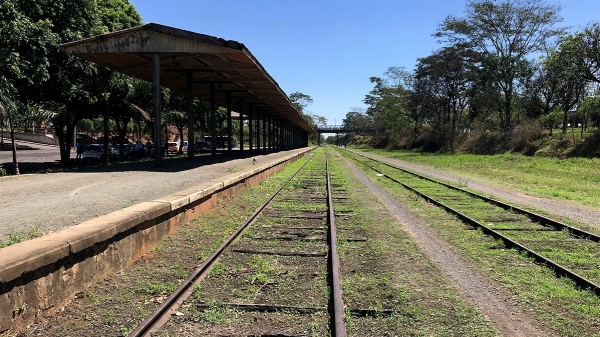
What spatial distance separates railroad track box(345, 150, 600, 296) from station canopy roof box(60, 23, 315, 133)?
10317mm

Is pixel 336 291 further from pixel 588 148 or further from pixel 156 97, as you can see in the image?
pixel 588 148

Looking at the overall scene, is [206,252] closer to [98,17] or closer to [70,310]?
[70,310]

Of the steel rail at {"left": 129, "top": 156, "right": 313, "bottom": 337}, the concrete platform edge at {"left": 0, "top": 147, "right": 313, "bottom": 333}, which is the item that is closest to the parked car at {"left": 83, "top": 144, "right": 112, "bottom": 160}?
the concrete platform edge at {"left": 0, "top": 147, "right": 313, "bottom": 333}

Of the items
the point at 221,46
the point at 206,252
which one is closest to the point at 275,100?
the point at 221,46

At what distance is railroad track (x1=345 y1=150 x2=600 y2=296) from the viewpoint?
5757mm

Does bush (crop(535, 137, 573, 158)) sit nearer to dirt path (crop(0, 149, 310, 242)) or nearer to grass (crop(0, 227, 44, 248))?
dirt path (crop(0, 149, 310, 242))

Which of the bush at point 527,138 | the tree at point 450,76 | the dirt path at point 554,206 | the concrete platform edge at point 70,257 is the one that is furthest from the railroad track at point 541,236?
the tree at point 450,76

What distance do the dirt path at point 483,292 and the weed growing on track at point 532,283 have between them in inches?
5.8

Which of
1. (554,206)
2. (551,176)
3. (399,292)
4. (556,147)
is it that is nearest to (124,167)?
(399,292)

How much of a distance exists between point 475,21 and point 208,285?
45039 mm

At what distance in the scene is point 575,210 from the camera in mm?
11023

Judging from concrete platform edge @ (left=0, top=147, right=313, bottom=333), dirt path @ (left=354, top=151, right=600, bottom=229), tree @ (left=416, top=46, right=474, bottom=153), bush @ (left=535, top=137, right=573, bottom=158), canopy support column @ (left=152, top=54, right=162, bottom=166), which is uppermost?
tree @ (left=416, top=46, right=474, bottom=153)

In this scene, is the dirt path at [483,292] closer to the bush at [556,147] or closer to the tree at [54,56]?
the tree at [54,56]

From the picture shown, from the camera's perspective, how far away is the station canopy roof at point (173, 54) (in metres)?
16.5
